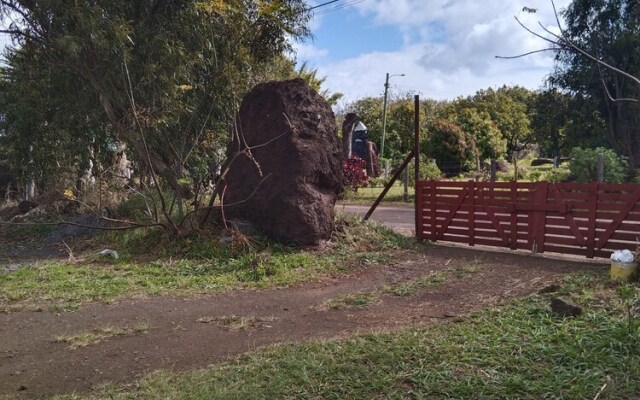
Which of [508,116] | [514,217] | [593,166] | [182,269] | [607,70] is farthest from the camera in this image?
[508,116]

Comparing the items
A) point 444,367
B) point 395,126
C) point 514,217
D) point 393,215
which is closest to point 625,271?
point 514,217

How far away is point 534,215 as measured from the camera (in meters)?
9.68

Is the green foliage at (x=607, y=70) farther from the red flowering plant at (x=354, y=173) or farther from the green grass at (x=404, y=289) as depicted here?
the green grass at (x=404, y=289)

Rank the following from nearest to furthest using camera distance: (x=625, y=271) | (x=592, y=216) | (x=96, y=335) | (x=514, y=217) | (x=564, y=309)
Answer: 1. (x=564, y=309)
2. (x=96, y=335)
3. (x=625, y=271)
4. (x=592, y=216)
5. (x=514, y=217)

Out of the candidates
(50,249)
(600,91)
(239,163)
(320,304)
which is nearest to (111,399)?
(320,304)

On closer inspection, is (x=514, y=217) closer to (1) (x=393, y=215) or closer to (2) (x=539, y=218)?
(2) (x=539, y=218)

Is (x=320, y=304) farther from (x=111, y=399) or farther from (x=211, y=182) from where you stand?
(x=211, y=182)

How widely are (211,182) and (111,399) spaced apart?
10139 mm

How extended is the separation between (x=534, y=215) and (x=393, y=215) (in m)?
7.33

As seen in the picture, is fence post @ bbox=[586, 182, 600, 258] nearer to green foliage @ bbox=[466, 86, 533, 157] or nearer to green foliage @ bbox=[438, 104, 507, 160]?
green foliage @ bbox=[438, 104, 507, 160]

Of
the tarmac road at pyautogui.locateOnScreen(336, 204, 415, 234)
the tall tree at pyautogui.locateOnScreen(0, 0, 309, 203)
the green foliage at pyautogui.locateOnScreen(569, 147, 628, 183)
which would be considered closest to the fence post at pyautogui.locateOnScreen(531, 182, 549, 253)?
the tarmac road at pyautogui.locateOnScreen(336, 204, 415, 234)

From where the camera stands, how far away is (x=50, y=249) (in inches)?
444

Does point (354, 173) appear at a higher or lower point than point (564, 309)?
higher

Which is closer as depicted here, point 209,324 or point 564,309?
point 564,309
